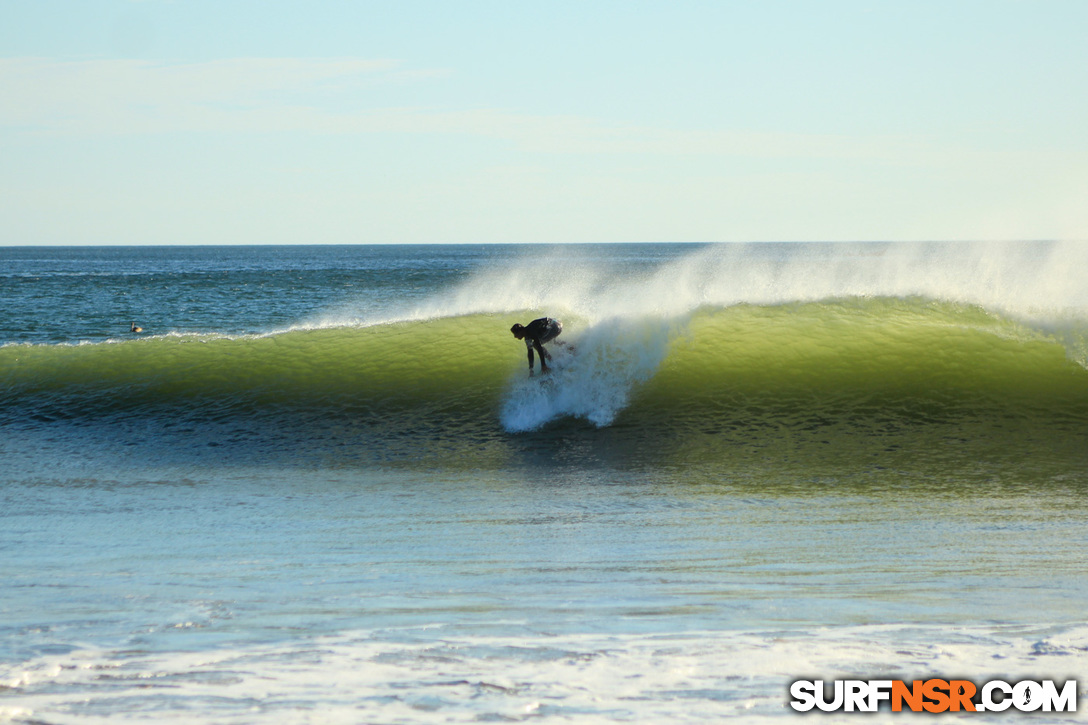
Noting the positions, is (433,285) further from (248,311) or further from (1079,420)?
(1079,420)

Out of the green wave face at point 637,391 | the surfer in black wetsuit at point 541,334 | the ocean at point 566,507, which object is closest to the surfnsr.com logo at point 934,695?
the ocean at point 566,507

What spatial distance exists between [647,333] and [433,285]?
45832 mm

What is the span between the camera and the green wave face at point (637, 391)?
8875 millimetres

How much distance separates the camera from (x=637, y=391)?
10531mm

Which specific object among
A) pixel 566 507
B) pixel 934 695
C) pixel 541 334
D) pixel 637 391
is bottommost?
pixel 934 695

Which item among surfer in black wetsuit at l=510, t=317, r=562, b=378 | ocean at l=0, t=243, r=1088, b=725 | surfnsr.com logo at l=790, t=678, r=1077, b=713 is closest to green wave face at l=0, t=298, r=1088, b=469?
ocean at l=0, t=243, r=1088, b=725

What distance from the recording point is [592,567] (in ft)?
16.5

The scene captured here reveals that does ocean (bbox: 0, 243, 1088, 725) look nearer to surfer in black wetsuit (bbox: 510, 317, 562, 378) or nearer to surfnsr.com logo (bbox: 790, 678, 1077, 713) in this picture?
surfnsr.com logo (bbox: 790, 678, 1077, 713)

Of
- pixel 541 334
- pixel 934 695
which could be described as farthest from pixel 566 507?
pixel 541 334

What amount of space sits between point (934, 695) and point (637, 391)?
23.7 ft

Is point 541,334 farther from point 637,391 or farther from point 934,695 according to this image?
point 934,695

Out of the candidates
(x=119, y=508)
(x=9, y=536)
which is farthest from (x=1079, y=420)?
(x=9, y=536)

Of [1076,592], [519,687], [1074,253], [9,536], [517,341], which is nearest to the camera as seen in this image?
[519,687]

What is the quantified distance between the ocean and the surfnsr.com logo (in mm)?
81
